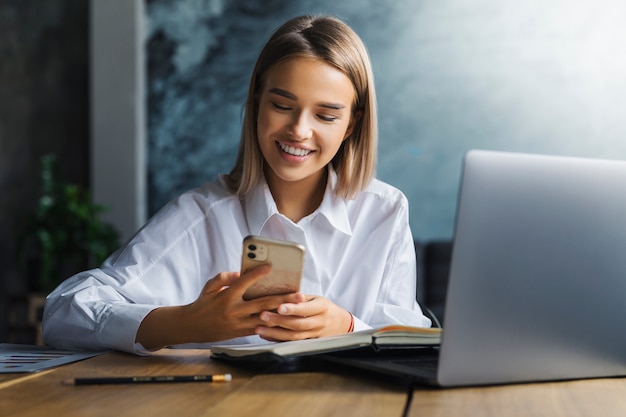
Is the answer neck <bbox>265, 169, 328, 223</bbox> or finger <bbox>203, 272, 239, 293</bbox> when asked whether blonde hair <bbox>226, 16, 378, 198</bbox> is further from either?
finger <bbox>203, 272, 239, 293</bbox>

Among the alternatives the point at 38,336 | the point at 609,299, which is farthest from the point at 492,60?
the point at 609,299

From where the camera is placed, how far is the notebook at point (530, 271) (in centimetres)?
92

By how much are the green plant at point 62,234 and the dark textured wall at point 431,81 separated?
0.52 m

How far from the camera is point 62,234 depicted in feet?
13.9

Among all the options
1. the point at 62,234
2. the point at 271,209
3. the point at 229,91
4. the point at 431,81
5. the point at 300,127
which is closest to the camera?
the point at 300,127

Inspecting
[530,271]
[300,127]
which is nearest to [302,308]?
[530,271]

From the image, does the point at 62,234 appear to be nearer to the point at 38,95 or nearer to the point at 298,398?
the point at 38,95

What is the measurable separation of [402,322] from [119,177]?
3369 mm

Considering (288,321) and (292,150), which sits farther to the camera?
(292,150)

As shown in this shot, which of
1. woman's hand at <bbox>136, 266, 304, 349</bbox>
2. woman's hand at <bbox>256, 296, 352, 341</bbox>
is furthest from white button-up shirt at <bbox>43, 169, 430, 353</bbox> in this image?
woman's hand at <bbox>256, 296, 352, 341</bbox>

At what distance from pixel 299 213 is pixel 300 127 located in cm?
28

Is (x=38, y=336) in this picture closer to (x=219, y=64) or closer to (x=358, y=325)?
(x=219, y=64)

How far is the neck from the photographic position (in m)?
1.79

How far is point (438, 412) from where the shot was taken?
875 millimetres
